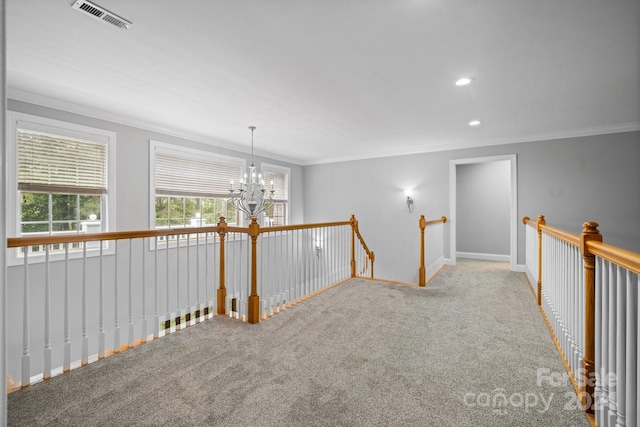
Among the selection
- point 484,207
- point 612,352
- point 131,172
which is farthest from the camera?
point 484,207

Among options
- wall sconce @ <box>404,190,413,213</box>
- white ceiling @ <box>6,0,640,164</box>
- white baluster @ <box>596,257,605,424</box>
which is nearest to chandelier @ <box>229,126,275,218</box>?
white ceiling @ <box>6,0,640,164</box>

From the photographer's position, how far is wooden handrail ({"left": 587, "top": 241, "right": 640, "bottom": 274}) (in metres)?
1.04

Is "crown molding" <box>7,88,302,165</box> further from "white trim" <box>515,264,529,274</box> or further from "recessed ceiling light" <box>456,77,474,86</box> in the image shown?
"white trim" <box>515,264,529,274</box>

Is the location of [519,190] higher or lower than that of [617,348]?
higher

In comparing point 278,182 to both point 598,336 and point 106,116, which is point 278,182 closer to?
point 106,116

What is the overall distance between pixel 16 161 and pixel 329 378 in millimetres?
4076

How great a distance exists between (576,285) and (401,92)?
8.26 feet

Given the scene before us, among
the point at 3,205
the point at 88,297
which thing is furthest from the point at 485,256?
the point at 3,205

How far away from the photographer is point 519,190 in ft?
17.4

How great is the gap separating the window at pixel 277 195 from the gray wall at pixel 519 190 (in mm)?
700

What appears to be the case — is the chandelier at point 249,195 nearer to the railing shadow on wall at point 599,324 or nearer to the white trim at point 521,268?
the railing shadow on wall at point 599,324

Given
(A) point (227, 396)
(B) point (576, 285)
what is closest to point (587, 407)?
(B) point (576, 285)

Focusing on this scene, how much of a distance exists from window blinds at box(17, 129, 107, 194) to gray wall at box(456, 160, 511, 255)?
7.23m

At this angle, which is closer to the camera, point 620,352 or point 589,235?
point 620,352
